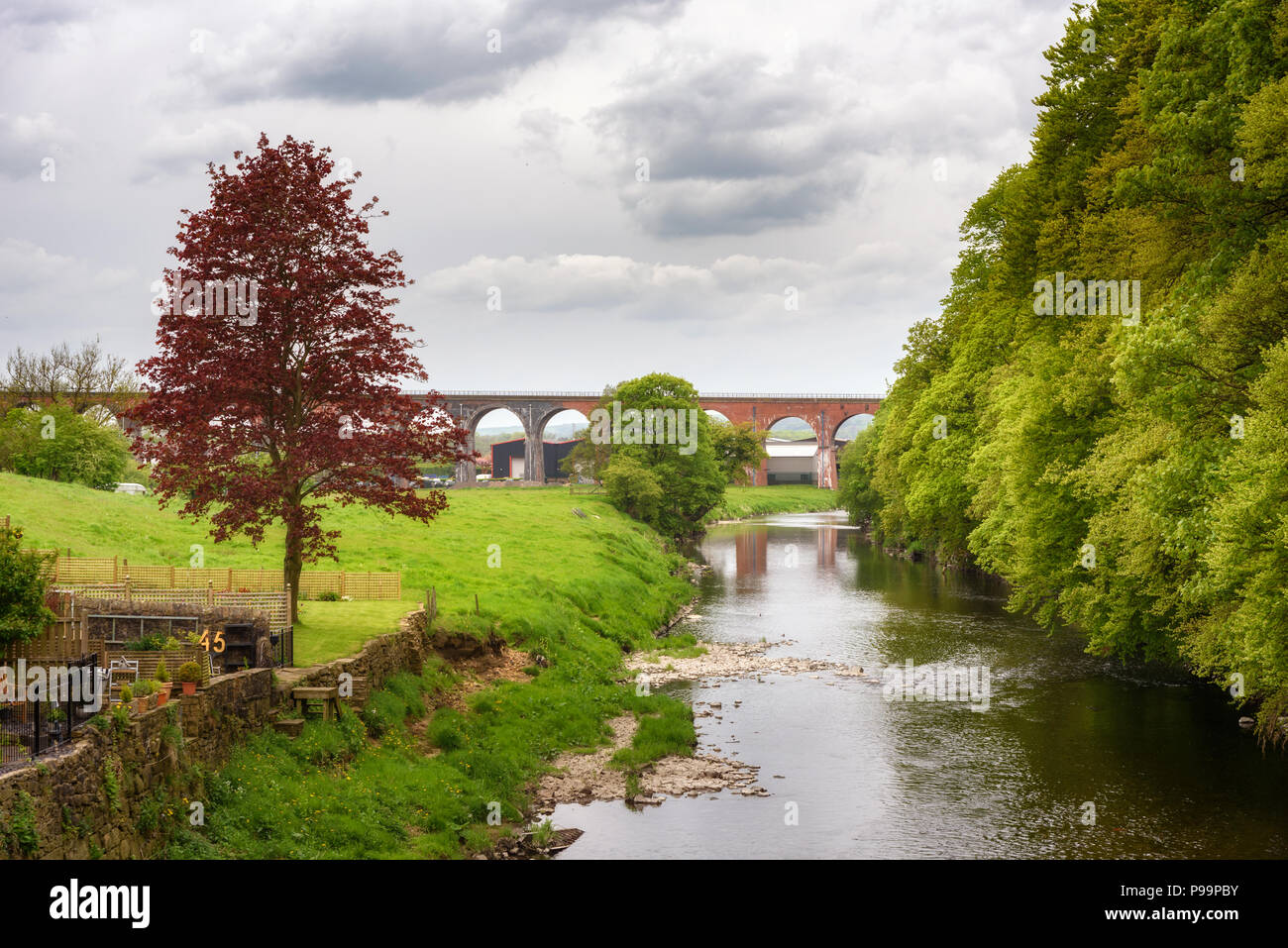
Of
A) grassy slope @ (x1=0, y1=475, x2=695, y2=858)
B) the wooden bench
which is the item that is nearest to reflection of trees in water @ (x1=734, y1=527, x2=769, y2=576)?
grassy slope @ (x1=0, y1=475, x2=695, y2=858)

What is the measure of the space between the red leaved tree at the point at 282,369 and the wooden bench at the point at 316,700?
183 inches

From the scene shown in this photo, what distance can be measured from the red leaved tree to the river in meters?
10.2

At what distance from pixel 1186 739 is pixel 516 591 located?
74.7 feet

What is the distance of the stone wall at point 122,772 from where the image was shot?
12.8m

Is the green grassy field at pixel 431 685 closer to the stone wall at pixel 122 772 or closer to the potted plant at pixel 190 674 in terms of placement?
the stone wall at pixel 122 772

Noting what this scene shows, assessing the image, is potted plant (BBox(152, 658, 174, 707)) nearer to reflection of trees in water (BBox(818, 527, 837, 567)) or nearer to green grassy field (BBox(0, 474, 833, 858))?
green grassy field (BBox(0, 474, 833, 858))

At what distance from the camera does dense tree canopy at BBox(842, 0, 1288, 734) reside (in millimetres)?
19672

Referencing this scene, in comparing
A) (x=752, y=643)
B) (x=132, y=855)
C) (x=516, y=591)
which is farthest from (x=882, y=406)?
(x=132, y=855)

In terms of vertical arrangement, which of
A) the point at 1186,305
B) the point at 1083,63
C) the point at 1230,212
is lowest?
the point at 1186,305

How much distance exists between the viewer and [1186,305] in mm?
22531

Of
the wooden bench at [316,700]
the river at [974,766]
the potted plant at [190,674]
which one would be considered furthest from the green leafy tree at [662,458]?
the potted plant at [190,674]

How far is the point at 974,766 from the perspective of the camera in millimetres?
25688

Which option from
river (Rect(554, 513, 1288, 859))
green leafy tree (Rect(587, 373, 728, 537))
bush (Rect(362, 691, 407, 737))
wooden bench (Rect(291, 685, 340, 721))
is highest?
green leafy tree (Rect(587, 373, 728, 537))

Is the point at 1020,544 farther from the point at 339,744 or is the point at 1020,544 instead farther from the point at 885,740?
the point at 339,744
